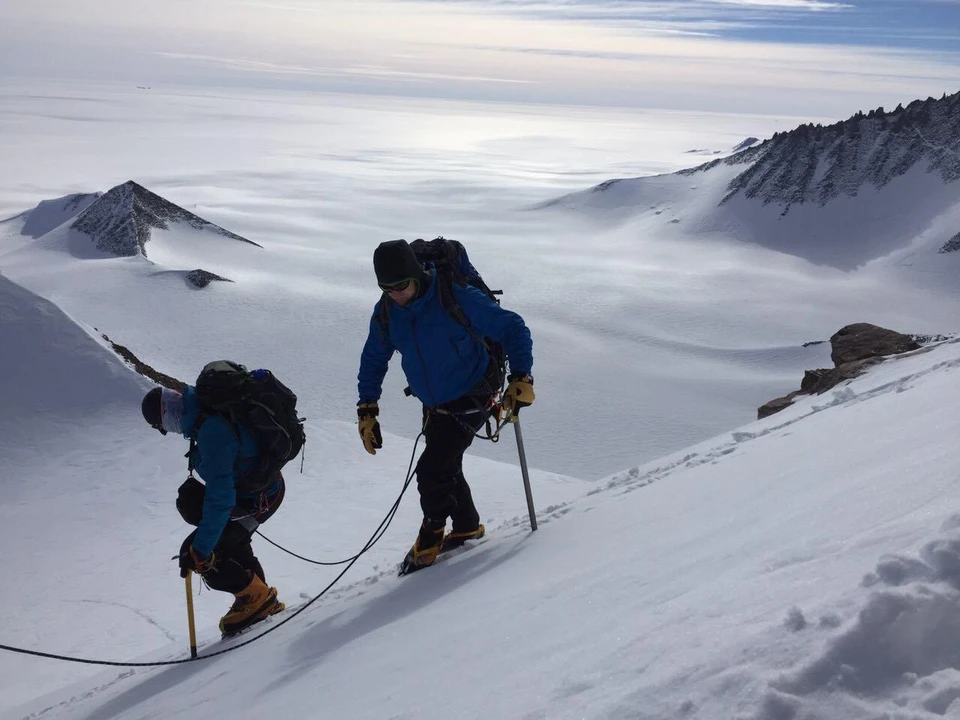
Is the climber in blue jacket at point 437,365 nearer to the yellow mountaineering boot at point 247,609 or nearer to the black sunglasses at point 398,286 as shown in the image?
the black sunglasses at point 398,286

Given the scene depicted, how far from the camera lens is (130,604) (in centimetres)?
728

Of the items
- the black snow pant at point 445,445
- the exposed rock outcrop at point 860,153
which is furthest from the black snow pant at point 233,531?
the exposed rock outcrop at point 860,153

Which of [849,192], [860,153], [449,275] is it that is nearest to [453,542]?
[449,275]

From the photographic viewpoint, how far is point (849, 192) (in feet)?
190

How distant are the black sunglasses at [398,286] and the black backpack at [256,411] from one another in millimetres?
826

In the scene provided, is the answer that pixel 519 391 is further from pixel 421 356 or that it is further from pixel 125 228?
pixel 125 228

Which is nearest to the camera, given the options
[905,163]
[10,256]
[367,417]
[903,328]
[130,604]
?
[367,417]

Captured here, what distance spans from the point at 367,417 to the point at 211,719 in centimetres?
218

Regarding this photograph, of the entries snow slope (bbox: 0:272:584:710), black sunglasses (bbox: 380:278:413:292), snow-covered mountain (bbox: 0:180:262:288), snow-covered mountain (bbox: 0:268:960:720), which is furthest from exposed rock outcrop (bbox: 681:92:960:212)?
black sunglasses (bbox: 380:278:413:292)

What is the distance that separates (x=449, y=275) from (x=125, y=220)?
44.1 metres

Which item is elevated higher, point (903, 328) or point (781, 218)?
point (781, 218)

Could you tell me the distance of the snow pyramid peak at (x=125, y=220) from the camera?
4195 centimetres

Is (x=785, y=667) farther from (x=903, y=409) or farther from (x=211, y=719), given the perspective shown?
(x=903, y=409)

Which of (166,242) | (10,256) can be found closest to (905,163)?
(166,242)
